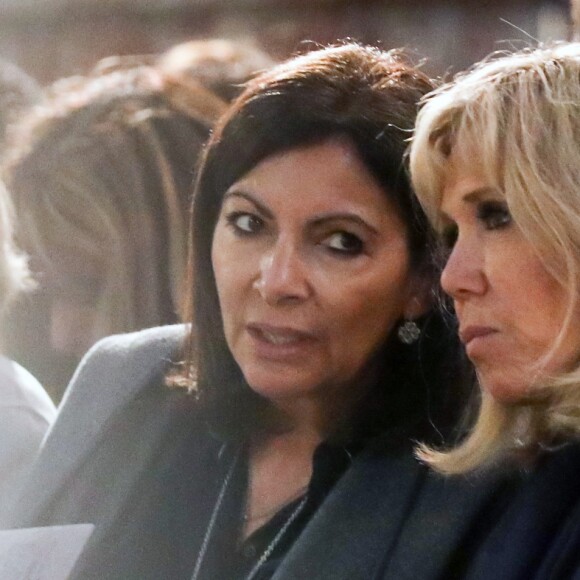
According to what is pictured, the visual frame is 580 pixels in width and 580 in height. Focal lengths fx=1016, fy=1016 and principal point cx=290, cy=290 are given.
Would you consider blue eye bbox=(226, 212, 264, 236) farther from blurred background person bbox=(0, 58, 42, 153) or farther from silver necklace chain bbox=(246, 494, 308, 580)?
blurred background person bbox=(0, 58, 42, 153)

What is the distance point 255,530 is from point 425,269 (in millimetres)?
257

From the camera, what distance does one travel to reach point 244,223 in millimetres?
832

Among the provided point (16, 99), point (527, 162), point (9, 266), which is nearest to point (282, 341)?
point (527, 162)

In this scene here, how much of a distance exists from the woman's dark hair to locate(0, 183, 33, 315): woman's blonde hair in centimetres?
30

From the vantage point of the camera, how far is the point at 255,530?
0.84 meters

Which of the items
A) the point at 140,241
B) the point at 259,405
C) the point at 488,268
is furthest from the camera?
the point at 140,241

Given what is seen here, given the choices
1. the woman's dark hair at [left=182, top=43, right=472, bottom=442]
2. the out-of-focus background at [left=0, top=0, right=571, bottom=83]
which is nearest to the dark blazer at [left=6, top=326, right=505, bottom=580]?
the woman's dark hair at [left=182, top=43, right=472, bottom=442]

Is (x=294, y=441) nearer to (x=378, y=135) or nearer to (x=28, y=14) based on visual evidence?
(x=378, y=135)

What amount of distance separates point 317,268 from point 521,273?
0.62 ft

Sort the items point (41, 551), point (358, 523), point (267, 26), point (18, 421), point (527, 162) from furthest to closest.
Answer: point (267, 26), point (18, 421), point (41, 551), point (358, 523), point (527, 162)

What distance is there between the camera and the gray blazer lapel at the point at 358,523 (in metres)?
0.73

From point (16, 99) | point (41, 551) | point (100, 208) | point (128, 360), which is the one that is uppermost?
point (16, 99)

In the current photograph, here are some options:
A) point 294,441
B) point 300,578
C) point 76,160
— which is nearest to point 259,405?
point 294,441

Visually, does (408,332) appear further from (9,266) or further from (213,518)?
(9,266)
